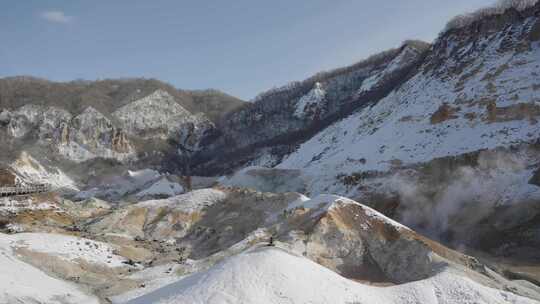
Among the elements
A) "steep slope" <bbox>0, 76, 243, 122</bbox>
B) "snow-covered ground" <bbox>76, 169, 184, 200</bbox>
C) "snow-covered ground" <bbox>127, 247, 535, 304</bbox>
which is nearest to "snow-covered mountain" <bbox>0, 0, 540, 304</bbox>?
"snow-covered ground" <bbox>127, 247, 535, 304</bbox>

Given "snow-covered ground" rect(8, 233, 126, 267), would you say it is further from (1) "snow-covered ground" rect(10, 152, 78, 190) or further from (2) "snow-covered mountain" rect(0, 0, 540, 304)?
(1) "snow-covered ground" rect(10, 152, 78, 190)

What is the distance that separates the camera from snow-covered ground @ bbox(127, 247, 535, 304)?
64.7ft

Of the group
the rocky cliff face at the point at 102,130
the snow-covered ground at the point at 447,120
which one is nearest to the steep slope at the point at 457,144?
the snow-covered ground at the point at 447,120

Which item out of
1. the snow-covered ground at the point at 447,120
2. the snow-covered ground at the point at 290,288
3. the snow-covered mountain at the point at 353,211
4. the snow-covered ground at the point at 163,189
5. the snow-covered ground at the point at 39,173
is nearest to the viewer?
the snow-covered ground at the point at 290,288

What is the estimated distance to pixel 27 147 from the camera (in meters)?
125

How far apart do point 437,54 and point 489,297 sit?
231 feet

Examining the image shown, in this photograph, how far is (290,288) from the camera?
66.6 feet

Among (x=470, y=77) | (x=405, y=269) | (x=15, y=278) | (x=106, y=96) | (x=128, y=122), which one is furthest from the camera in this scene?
(x=106, y=96)

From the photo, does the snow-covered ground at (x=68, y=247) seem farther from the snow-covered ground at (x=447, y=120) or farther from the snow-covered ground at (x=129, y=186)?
the snow-covered ground at (x=129, y=186)

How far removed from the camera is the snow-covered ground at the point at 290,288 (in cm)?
1973

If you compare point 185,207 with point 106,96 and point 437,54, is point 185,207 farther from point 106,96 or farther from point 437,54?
point 106,96

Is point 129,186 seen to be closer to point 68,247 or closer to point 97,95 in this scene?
point 97,95

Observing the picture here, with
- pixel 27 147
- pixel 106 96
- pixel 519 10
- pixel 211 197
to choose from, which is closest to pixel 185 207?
pixel 211 197

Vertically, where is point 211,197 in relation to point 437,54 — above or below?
below
